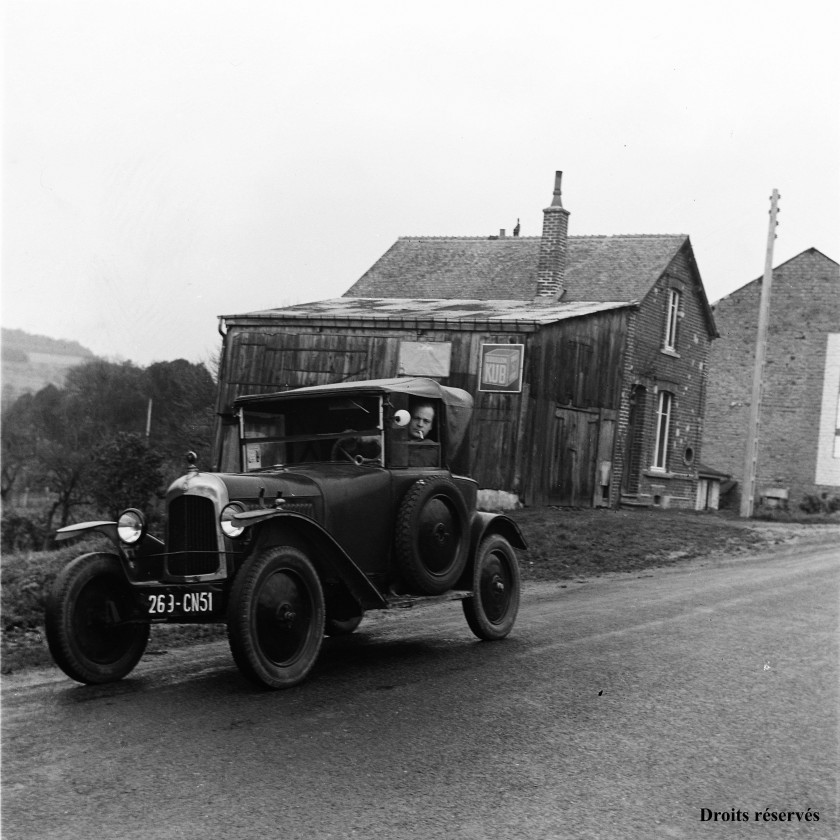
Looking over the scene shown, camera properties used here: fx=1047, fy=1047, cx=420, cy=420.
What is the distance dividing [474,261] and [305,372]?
8099 millimetres

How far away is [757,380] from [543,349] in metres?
6.72

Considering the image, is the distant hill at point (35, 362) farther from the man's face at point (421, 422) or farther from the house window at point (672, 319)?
the man's face at point (421, 422)

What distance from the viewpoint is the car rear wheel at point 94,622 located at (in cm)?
634

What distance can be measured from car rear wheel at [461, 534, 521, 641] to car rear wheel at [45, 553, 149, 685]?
8.52 feet

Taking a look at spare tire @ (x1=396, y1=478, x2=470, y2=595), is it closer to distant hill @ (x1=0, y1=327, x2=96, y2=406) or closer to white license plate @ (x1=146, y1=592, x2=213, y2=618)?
white license plate @ (x1=146, y1=592, x2=213, y2=618)

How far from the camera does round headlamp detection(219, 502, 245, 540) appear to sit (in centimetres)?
627

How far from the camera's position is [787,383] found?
1406 inches

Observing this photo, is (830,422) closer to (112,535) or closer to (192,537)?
(192,537)

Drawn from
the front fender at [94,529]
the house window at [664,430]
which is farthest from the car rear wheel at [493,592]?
the house window at [664,430]

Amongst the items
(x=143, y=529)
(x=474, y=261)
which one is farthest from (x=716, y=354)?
(x=143, y=529)

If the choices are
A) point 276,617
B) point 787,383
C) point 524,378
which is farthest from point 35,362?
point 276,617

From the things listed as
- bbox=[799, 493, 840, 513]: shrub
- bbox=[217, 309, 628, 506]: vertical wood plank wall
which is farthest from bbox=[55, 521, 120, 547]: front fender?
bbox=[799, 493, 840, 513]: shrub

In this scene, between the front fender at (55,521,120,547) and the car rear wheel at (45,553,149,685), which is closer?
the car rear wheel at (45,553,149,685)

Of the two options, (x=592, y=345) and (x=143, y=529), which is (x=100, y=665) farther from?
(x=592, y=345)
